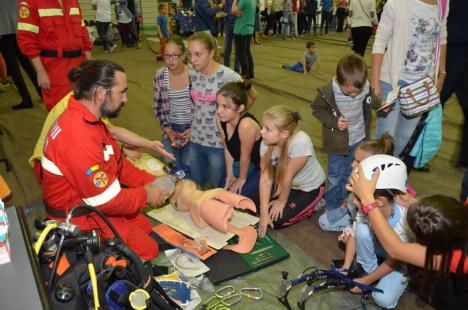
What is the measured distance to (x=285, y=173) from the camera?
8.46 ft

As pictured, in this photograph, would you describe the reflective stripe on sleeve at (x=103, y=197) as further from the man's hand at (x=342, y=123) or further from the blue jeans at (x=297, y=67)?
the blue jeans at (x=297, y=67)

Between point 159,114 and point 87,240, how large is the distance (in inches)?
85.1

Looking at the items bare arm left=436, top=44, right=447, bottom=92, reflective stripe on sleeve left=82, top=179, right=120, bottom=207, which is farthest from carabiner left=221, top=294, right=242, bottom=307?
bare arm left=436, top=44, right=447, bottom=92

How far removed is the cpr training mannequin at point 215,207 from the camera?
241cm

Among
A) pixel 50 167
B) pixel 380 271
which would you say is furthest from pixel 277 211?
pixel 50 167

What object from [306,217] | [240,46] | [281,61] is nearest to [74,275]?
[306,217]

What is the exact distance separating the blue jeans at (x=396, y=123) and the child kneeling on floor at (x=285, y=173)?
1.99 feet

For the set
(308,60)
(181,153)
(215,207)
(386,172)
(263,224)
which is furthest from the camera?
(308,60)

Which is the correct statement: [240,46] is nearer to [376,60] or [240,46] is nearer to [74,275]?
[376,60]

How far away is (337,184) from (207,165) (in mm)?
1061

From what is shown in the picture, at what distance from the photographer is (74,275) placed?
1.09 meters

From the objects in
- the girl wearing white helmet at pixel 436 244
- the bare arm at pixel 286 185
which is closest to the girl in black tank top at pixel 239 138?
the bare arm at pixel 286 185

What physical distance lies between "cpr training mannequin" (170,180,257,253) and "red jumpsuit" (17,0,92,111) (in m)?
1.40

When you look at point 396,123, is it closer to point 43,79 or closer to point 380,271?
point 380,271
